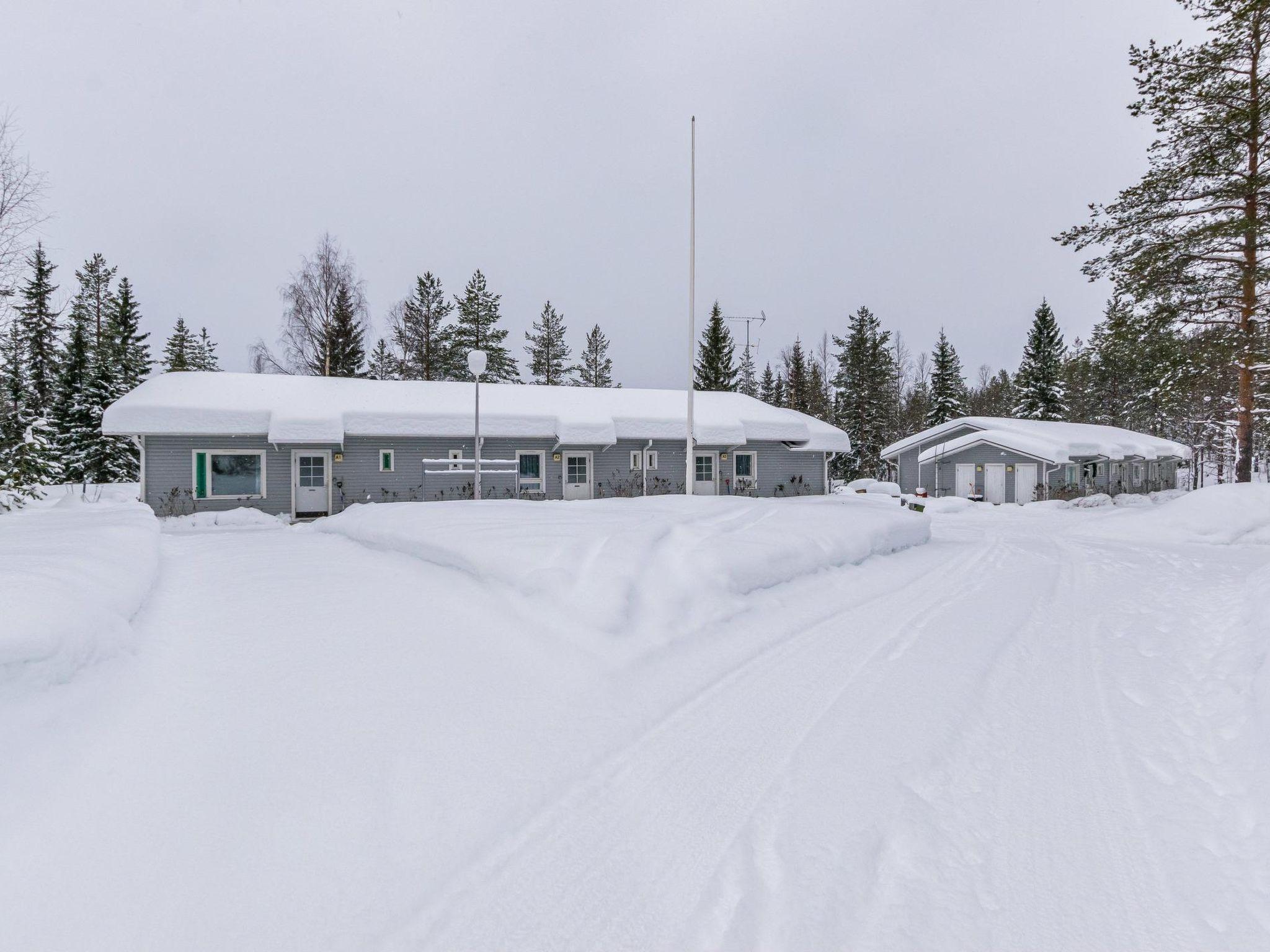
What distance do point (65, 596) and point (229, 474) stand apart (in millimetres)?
14875

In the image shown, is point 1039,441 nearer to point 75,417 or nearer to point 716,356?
point 716,356

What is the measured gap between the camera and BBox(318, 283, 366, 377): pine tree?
89.2 feet

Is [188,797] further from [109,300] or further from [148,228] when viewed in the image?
[148,228]

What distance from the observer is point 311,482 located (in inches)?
672

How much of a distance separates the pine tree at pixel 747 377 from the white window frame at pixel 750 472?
91.8 ft

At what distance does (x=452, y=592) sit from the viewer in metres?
5.61

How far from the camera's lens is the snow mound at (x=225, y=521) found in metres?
14.2

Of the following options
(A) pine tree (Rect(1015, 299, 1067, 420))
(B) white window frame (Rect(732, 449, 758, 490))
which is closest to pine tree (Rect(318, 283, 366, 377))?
(B) white window frame (Rect(732, 449, 758, 490))

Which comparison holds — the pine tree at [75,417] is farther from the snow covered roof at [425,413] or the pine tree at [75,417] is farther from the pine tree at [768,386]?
the pine tree at [768,386]

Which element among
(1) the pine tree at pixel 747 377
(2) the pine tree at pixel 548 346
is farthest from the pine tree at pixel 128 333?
(1) the pine tree at pixel 747 377

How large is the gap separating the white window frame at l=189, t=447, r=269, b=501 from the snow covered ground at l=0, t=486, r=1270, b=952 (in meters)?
11.7

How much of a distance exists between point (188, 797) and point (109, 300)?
4546 cm

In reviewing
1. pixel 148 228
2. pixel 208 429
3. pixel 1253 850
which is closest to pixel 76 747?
pixel 1253 850

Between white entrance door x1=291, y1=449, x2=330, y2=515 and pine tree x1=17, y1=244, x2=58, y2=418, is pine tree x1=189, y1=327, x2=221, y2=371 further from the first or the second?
white entrance door x1=291, y1=449, x2=330, y2=515
